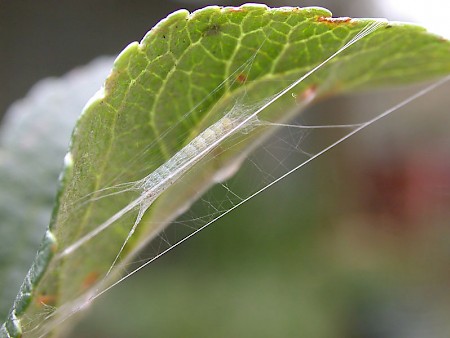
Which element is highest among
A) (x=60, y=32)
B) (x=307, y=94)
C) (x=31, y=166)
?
(x=31, y=166)

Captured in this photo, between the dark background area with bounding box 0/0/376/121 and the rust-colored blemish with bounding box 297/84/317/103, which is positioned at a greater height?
the rust-colored blemish with bounding box 297/84/317/103

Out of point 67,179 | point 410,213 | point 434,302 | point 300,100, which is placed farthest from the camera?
point 410,213

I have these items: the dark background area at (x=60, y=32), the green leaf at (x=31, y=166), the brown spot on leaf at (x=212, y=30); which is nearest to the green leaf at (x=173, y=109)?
the brown spot on leaf at (x=212, y=30)

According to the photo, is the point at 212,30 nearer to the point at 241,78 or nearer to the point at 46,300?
the point at 241,78

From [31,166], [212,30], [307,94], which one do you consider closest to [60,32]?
[31,166]

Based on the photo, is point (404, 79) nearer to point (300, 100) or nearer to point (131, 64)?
point (300, 100)

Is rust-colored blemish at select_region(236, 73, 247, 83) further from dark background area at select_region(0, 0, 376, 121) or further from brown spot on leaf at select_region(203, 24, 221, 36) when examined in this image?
dark background area at select_region(0, 0, 376, 121)

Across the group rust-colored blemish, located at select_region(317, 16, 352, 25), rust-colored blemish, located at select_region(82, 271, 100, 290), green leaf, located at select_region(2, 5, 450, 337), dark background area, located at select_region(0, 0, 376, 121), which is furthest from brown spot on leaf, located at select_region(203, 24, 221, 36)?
dark background area, located at select_region(0, 0, 376, 121)

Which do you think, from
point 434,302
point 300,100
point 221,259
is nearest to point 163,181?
point 300,100
